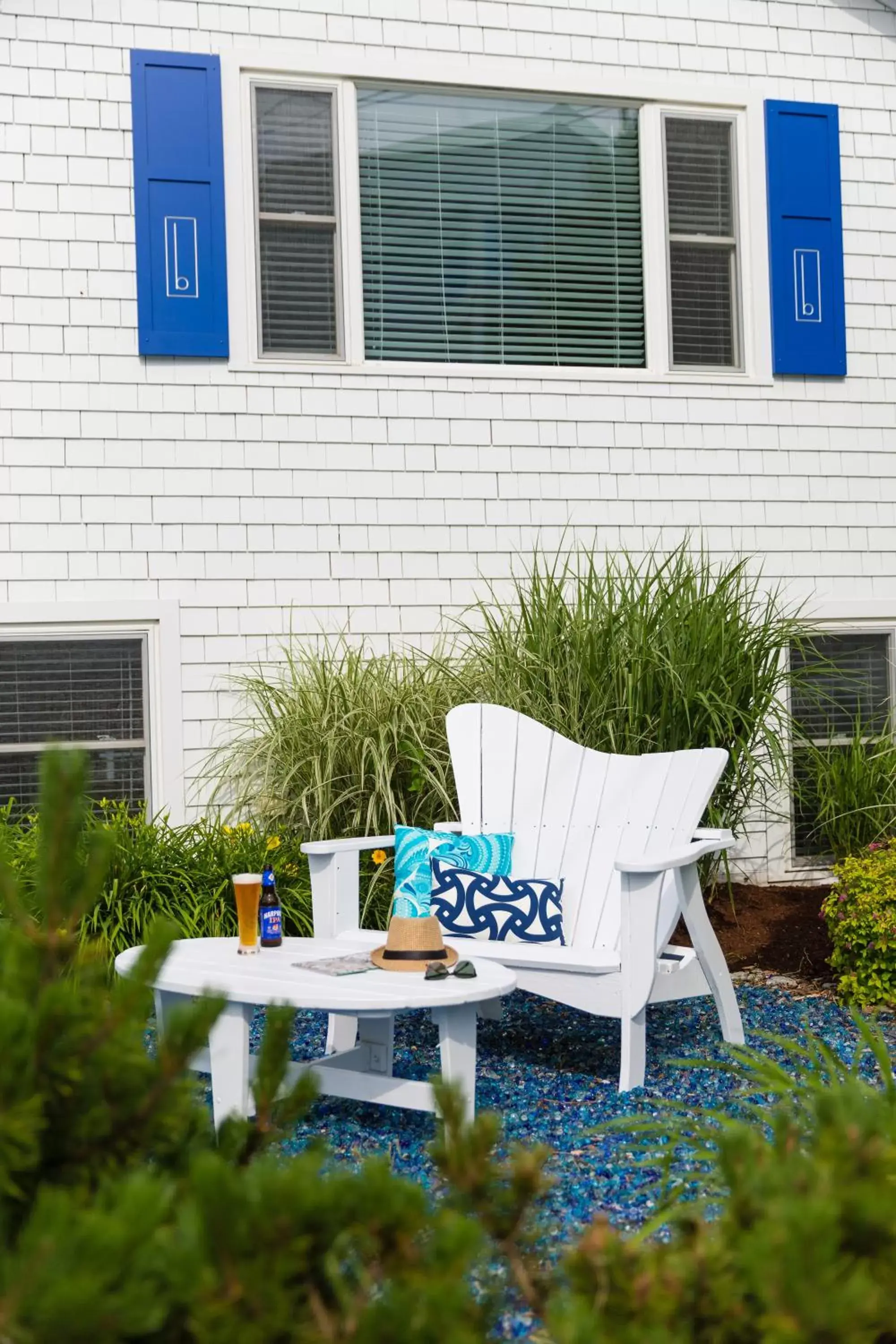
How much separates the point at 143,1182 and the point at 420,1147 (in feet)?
7.12

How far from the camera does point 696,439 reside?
6676 mm

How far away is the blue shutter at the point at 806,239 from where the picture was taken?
6.73 metres

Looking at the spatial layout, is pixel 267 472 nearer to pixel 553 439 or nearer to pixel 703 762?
pixel 553 439

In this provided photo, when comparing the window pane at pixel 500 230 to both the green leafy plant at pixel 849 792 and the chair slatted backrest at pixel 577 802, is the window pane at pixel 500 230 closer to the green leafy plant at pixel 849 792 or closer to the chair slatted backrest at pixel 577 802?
the green leafy plant at pixel 849 792

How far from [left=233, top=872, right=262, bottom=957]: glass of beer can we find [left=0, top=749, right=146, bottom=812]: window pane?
2.41 meters

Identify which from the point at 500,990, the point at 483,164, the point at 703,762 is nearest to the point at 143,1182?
the point at 500,990

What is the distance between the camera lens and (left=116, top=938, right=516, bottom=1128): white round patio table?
3061 millimetres

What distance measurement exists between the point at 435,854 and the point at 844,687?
311 centimetres

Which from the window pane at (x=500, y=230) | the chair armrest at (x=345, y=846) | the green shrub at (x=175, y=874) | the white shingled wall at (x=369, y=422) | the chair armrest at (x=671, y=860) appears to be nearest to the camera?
the chair armrest at (x=671, y=860)

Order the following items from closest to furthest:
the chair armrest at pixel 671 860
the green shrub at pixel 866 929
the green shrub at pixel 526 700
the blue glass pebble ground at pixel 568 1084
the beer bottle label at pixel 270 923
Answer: the blue glass pebble ground at pixel 568 1084, the chair armrest at pixel 671 860, the beer bottle label at pixel 270 923, the green shrub at pixel 866 929, the green shrub at pixel 526 700

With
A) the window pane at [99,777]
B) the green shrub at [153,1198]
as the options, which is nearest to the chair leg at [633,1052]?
the green shrub at [153,1198]

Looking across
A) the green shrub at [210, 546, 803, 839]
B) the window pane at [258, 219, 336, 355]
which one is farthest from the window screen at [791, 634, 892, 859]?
the window pane at [258, 219, 336, 355]

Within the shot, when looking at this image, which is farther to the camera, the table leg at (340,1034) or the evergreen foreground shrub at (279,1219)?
the table leg at (340,1034)

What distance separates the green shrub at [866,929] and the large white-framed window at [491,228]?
283 cm
